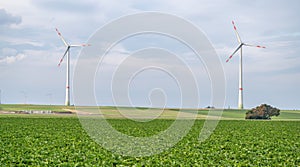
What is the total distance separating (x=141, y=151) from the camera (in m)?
26.3

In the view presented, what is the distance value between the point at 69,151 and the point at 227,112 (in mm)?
90844

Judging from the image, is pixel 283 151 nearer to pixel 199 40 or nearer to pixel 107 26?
pixel 199 40

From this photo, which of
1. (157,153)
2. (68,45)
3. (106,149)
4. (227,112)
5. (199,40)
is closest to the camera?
(157,153)

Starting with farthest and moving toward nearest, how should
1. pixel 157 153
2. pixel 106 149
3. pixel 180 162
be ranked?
pixel 106 149 < pixel 157 153 < pixel 180 162

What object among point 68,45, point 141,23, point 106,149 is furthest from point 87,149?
point 68,45

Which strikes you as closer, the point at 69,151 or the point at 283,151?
the point at 69,151

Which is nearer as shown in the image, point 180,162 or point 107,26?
point 180,162

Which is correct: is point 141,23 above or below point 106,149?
above

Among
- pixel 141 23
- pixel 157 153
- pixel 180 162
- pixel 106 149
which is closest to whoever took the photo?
pixel 180 162

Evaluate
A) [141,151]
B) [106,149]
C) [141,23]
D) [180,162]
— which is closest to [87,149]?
[106,149]

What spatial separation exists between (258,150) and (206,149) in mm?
3540

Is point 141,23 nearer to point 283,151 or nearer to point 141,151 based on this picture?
point 141,151

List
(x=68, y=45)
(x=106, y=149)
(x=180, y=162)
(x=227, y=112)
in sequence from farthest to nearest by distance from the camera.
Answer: (x=227, y=112), (x=68, y=45), (x=106, y=149), (x=180, y=162)

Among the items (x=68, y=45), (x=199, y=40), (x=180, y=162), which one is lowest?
(x=180, y=162)
